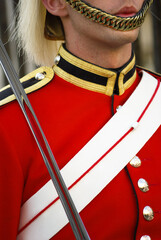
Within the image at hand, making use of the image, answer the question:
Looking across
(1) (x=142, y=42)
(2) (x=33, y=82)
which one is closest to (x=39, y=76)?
(2) (x=33, y=82)

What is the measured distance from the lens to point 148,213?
1.84 meters

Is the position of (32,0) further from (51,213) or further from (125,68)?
(51,213)

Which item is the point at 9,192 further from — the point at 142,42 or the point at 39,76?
the point at 142,42

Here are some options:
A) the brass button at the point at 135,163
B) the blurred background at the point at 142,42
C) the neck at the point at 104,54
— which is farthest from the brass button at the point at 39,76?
the blurred background at the point at 142,42

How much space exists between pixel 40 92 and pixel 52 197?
29 centimetres

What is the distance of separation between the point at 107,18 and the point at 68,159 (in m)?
0.35

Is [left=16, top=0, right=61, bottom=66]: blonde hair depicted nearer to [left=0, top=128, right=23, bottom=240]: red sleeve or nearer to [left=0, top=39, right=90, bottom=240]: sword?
[left=0, top=128, right=23, bottom=240]: red sleeve

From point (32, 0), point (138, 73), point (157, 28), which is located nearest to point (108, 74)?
point (138, 73)

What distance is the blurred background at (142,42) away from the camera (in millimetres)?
2812

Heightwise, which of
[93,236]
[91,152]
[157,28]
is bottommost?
[157,28]

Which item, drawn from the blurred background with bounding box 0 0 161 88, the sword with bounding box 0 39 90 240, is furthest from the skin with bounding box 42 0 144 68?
the blurred background with bounding box 0 0 161 88

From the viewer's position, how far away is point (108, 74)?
1.94 metres

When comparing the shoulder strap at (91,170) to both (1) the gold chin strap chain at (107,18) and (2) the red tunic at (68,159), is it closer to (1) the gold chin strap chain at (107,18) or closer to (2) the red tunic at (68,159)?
(2) the red tunic at (68,159)

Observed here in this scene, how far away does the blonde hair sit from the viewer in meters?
2.10
